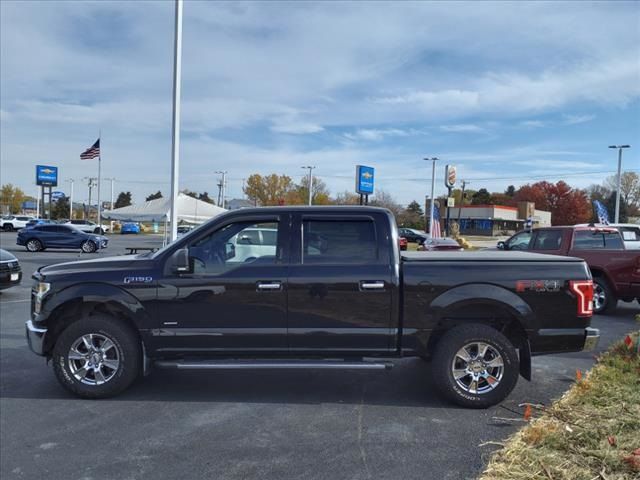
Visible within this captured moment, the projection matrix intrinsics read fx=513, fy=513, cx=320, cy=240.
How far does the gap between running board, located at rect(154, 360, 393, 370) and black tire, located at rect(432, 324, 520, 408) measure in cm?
53

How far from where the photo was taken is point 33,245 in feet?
89.9

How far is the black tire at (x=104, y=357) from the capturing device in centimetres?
510

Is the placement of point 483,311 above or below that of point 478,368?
above

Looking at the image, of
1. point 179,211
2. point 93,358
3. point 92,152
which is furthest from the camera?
point 92,152

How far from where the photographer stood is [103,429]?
445 cm

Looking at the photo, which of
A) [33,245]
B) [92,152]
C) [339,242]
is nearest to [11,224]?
[92,152]

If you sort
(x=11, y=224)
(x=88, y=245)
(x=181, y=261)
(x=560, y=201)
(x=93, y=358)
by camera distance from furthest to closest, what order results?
(x=560, y=201), (x=11, y=224), (x=88, y=245), (x=93, y=358), (x=181, y=261)

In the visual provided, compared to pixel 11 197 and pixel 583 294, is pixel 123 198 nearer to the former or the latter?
pixel 11 197

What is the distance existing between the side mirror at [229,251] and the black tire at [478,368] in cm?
224

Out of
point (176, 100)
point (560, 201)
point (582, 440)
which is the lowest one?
point (582, 440)

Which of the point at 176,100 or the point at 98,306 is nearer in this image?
the point at 98,306

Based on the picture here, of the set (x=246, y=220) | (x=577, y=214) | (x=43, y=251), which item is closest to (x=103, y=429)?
(x=246, y=220)

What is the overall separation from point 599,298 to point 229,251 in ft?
27.4

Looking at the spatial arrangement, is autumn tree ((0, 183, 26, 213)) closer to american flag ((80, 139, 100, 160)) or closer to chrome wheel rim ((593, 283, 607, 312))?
american flag ((80, 139, 100, 160))
